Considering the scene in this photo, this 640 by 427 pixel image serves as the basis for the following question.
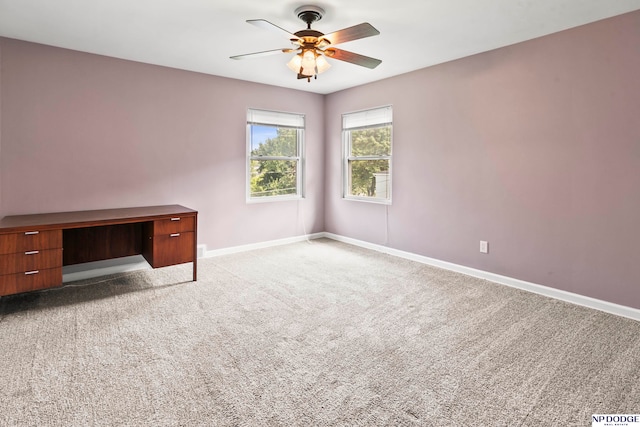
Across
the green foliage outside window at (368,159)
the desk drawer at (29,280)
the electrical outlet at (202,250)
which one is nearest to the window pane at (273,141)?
the green foliage outside window at (368,159)

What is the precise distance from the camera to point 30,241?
8.84 feet

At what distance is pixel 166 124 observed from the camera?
13.3 feet

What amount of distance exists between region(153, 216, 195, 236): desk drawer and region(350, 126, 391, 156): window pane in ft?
8.68

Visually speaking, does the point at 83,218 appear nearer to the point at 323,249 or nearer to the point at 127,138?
the point at 127,138

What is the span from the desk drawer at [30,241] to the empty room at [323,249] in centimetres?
2

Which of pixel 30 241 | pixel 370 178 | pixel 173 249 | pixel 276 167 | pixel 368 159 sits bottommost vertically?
pixel 173 249

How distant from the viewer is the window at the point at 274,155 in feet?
15.8

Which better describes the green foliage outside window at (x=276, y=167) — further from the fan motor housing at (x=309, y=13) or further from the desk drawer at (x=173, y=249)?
the fan motor housing at (x=309, y=13)

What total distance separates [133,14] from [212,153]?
1899 millimetres

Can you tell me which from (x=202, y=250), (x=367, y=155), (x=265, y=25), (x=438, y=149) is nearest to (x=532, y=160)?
(x=438, y=149)

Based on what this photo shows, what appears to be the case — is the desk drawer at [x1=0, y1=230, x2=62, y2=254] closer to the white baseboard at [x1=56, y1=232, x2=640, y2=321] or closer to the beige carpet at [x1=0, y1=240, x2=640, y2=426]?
the beige carpet at [x1=0, y1=240, x2=640, y2=426]

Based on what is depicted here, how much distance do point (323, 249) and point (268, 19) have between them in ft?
9.79

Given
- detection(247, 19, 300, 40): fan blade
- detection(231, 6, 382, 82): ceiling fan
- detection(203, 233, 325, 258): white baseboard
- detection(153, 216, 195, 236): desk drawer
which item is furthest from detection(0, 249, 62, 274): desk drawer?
detection(247, 19, 300, 40): fan blade

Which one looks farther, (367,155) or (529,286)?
(367,155)
